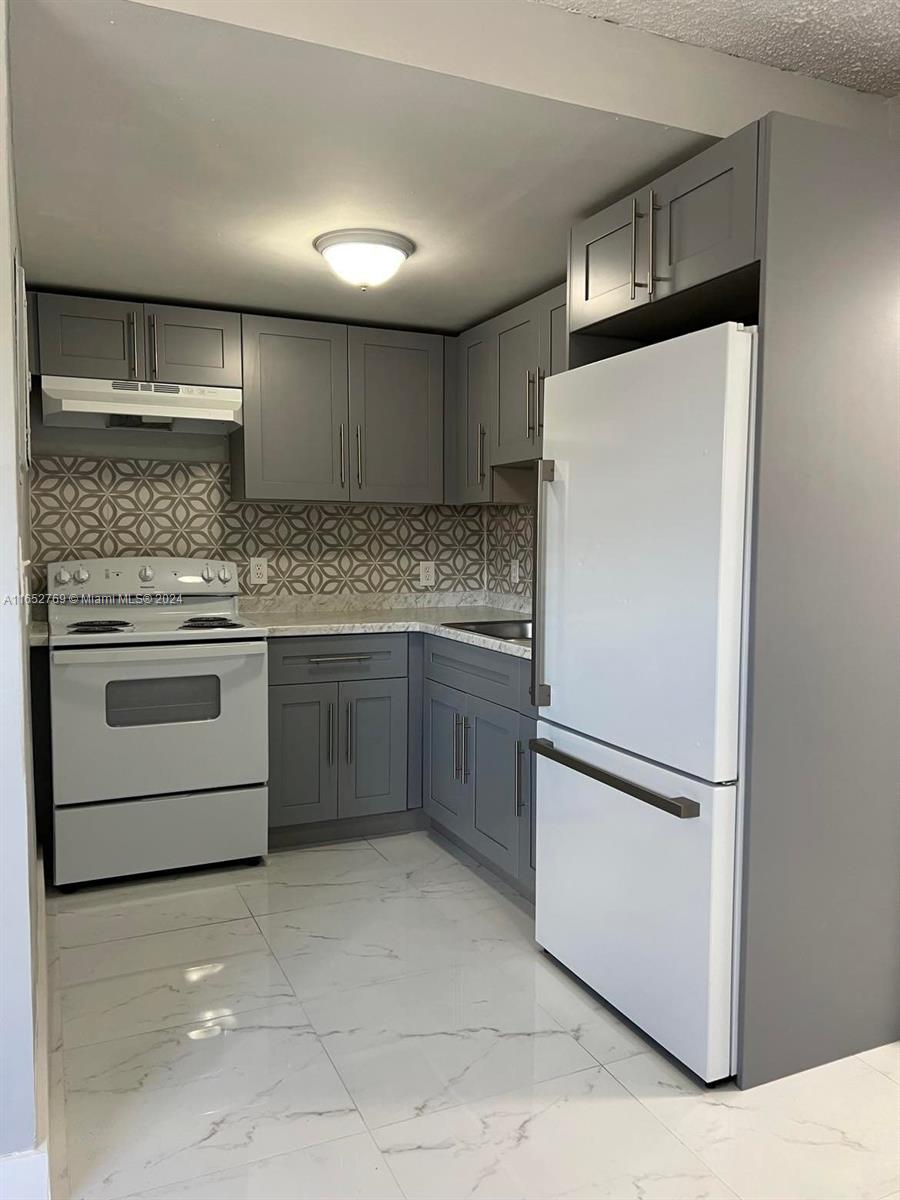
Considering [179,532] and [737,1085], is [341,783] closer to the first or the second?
[179,532]

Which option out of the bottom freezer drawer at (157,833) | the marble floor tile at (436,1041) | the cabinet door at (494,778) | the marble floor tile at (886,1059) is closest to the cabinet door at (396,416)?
the cabinet door at (494,778)

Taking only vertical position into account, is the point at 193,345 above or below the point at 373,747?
above

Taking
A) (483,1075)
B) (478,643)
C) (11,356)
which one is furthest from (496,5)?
(483,1075)

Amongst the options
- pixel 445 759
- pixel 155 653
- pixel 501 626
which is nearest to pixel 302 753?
pixel 445 759

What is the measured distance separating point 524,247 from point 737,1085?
2365mm

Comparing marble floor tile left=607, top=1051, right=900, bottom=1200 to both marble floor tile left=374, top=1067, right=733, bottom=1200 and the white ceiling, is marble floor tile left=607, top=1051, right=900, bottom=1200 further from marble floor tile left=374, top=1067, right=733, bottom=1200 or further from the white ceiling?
the white ceiling

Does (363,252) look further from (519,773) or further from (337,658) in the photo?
(519,773)

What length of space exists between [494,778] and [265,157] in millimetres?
2001

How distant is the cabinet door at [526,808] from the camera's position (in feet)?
9.22

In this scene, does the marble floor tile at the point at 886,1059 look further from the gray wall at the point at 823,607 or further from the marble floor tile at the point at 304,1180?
the marble floor tile at the point at 304,1180

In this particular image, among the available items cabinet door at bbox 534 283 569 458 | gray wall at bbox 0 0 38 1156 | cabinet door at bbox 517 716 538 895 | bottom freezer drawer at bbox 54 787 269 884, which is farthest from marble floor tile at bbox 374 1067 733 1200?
cabinet door at bbox 534 283 569 458

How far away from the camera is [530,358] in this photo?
3271mm

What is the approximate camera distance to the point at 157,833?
3105mm

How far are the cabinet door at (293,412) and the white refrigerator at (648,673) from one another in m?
1.46
